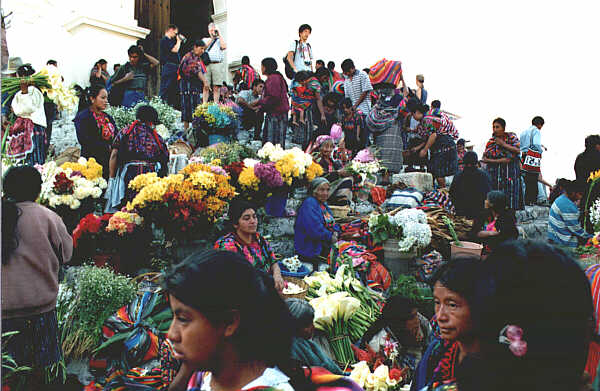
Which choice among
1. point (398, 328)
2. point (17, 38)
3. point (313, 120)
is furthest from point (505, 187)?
point (17, 38)

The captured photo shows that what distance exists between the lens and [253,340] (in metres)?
1.46

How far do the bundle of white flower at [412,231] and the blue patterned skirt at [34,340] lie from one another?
3.83m

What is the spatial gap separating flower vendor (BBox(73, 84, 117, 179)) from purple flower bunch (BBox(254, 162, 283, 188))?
2116mm

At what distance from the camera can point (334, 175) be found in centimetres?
770

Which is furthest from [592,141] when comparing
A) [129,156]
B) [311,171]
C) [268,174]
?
[129,156]

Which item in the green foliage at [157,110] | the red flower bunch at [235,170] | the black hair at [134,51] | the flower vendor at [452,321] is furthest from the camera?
the black hair at [134,51]

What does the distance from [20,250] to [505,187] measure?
23.8 ft

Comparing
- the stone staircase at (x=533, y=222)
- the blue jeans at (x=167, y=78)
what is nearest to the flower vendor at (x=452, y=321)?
the stone staircase at (x=533, y=222)

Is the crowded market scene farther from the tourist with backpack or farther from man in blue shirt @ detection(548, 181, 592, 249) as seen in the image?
the tourist with backpack

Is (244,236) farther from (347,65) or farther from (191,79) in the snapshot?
(347,65)

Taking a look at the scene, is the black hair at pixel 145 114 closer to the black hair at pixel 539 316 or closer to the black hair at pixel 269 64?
the black hair at pixel 269 64

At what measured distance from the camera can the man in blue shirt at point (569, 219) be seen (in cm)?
611

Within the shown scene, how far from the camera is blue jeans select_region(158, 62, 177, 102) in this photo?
34.6 feet

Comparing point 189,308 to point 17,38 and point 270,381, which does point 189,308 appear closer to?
point 270,381
